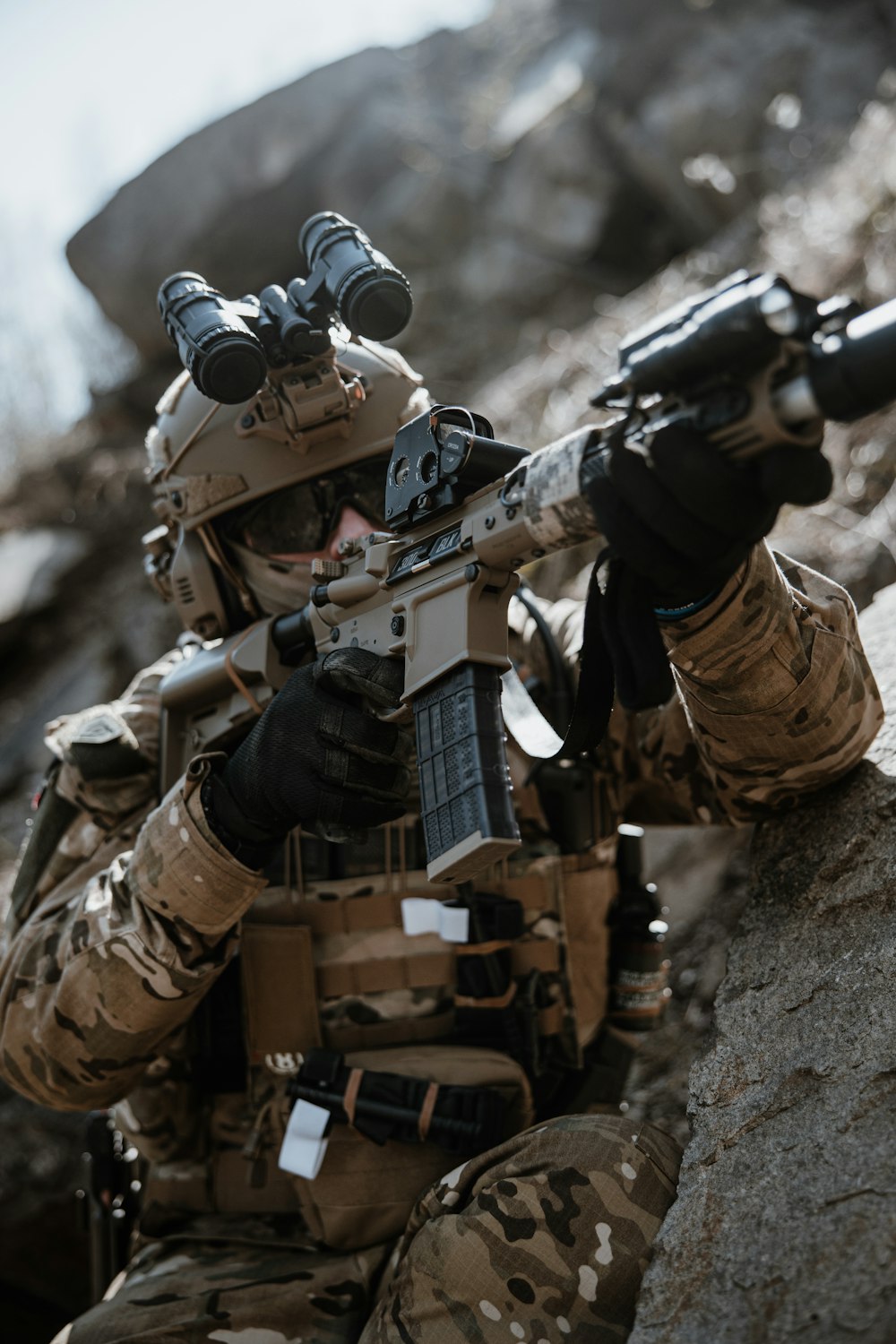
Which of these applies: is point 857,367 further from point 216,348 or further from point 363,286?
point 216,348

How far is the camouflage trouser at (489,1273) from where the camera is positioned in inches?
83.3

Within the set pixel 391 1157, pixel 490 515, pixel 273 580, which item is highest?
pixel 490 515

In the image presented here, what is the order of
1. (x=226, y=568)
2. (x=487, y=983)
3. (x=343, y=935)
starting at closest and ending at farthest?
(x=487, y=983)
(x=343, y=935)
(x=226, y=568)

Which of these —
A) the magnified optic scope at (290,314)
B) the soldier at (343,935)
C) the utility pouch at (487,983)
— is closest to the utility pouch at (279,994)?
the soldier at (343,935)

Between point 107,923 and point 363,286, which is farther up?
point 363,286

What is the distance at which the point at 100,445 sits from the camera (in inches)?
486

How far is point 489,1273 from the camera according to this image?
219 cm

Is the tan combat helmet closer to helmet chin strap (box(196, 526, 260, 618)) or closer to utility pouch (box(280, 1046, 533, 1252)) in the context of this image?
helmet chin strap (box(196, 526, 260, 618))

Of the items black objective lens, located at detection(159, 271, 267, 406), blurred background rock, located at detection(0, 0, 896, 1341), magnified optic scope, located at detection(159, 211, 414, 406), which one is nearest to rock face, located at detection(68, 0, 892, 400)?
blurred background rock, located at detection(0, 0, 896, 1341)

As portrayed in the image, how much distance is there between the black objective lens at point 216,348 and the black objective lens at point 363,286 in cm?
24

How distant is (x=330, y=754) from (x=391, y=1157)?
1107 mm

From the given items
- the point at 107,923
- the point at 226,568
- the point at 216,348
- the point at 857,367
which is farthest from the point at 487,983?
the point at 857,367

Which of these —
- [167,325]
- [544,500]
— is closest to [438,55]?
[167,325]

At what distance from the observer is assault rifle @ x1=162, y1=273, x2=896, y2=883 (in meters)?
1.64
